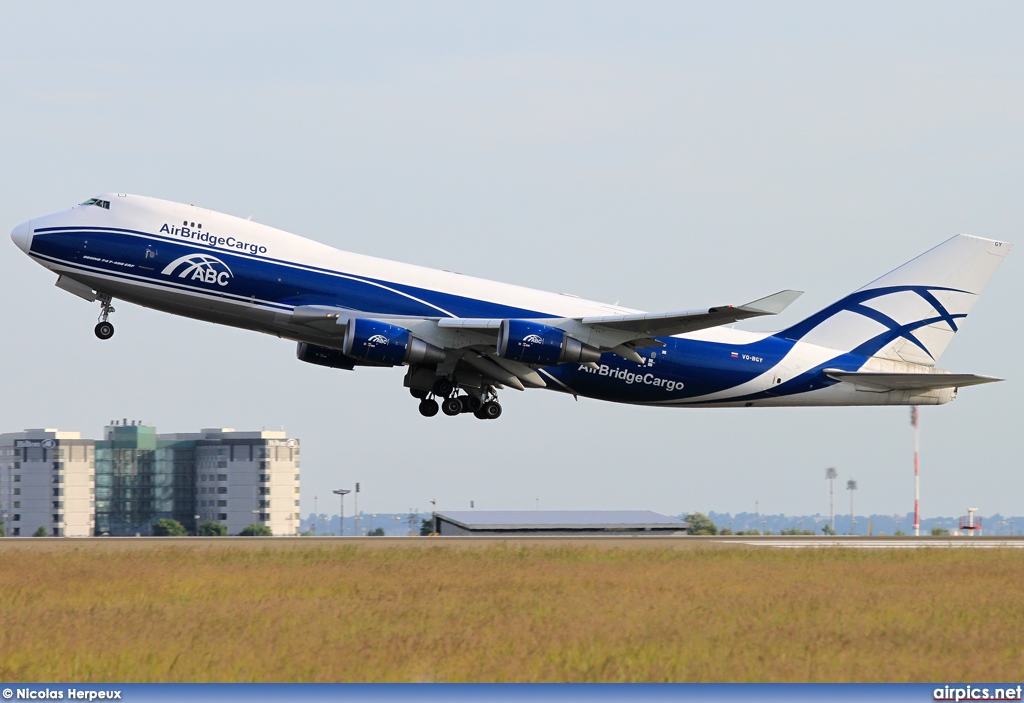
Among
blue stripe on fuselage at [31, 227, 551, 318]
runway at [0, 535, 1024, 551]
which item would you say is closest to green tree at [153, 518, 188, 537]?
runway at [0, 535, 1024, 551]

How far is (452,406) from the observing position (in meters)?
40.2

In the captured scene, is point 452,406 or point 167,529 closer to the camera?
point 452,406

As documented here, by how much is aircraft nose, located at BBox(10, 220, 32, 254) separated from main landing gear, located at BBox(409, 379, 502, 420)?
12561 millimetres

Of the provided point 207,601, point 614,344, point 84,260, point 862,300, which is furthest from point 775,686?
point 862,300

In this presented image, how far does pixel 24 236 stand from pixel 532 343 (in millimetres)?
15041

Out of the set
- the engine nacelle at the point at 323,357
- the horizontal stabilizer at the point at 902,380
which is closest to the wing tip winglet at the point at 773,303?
the horizontal stabilizer at the point at 902,380

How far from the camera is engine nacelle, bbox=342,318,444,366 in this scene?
35469 millimetres

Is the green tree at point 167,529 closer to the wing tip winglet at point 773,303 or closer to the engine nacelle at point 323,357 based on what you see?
the engine nacelle at point 323,357

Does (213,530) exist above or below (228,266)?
below

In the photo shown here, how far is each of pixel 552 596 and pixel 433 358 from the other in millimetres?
15289

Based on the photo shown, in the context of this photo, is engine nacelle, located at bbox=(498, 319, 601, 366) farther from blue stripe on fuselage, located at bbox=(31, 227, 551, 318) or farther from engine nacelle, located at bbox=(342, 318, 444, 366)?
blue stripe on fuselage, located at bbox=(31, 227, 551, 318)

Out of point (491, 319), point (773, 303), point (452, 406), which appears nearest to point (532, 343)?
point (491, 319)

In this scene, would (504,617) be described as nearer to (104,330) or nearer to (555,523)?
(104,330)

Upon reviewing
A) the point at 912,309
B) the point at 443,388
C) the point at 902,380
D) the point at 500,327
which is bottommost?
the point at 443,388
